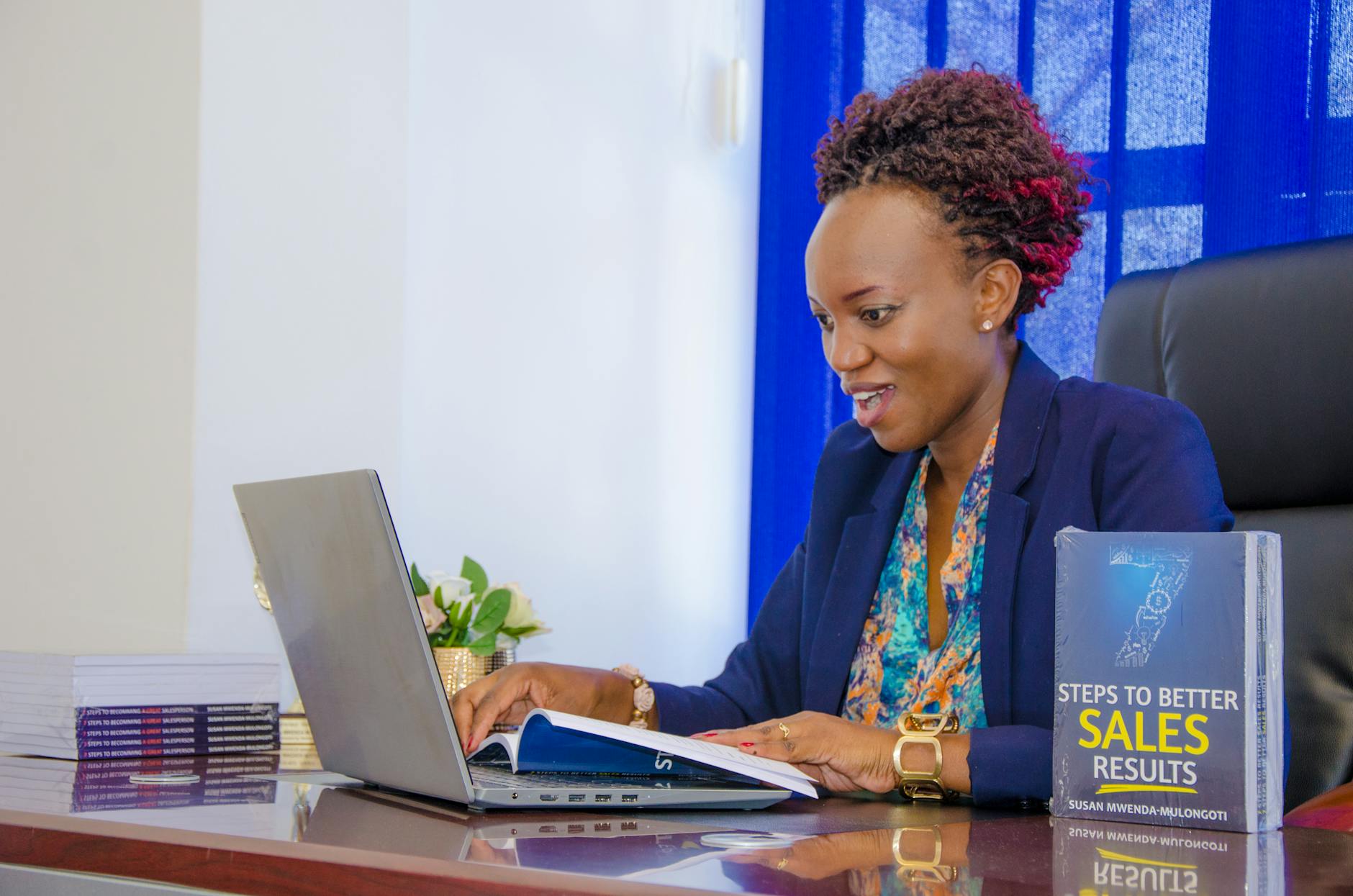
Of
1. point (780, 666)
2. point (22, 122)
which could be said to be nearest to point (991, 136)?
point (780, 666)

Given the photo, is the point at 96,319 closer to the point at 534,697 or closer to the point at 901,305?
the point at 534,697

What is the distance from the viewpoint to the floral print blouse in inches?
53.1

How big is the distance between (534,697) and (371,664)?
0.39 metres

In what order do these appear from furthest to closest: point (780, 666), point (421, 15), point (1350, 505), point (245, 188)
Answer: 1. point (421, 15)
2. point (245, 188)
3. point (780, 666)
4. point (1350, 505)

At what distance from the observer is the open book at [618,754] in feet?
2.99

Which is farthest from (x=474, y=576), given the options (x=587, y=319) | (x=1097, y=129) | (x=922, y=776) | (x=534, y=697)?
(x=1097, y=129)

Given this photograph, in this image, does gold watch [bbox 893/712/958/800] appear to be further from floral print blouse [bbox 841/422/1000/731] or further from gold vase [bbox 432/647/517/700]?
gold vase [bbox 432/647/517/700]

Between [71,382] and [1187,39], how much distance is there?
1.89m

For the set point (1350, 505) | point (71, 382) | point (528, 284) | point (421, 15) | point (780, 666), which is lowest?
point (780, 666)

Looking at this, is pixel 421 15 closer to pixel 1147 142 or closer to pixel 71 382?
pixel 71 382

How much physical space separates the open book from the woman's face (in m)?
0.52

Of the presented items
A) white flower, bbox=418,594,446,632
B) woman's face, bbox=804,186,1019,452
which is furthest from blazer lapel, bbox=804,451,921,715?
white flower, bbox=418,594,446,632

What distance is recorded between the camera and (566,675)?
129 cm

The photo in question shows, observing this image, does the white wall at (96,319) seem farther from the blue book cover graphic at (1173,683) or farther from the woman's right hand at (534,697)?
the blue book cover graphic at (1173,683)
